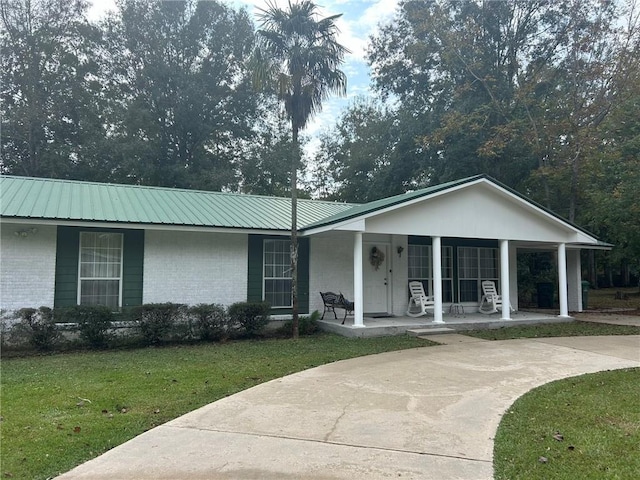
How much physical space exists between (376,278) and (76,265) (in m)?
7.82

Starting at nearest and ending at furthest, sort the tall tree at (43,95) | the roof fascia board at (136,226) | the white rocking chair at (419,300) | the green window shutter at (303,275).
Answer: the roof fascia board at (136,226) < the green window shutter at (303,275) < the white rocking chair at (419,300) < the tall tree at (43,95)

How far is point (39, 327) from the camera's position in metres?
8.16

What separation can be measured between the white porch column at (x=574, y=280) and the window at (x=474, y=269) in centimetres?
340

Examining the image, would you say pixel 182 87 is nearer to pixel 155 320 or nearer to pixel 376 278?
pixel 376 278

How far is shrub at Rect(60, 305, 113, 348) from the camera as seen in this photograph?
8.48 metres

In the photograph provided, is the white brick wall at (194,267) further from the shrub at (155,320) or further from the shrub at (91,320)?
the shrub at (91,320)

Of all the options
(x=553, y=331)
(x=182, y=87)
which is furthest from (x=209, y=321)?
(x=182, y=87)

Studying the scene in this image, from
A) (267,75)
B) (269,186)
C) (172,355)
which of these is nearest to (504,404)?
(172,355)

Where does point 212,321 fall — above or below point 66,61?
below

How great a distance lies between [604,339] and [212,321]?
29.1 feet

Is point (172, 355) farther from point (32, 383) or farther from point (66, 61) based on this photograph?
point (66, 61)

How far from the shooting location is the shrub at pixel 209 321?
9.41 m

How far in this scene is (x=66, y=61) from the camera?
79.2 feet

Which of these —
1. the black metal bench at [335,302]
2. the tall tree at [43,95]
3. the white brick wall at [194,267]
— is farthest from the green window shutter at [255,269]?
the tall tree at [43,95]
